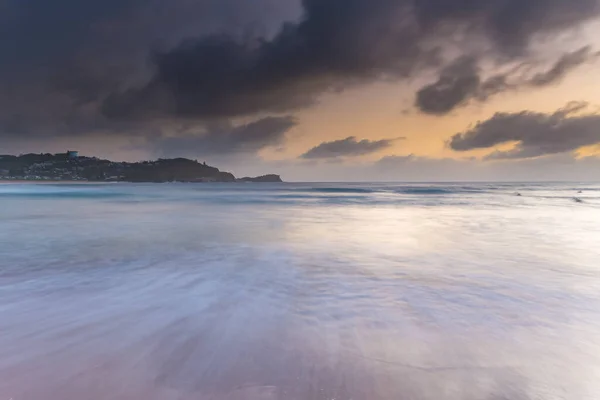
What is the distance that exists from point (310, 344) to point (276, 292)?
7.23ft

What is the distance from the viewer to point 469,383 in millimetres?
3211

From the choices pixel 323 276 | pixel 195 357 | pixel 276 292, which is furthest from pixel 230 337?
pixel 323 276

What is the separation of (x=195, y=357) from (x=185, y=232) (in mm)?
11389

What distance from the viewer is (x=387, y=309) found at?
5.22m

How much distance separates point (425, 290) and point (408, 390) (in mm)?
3414

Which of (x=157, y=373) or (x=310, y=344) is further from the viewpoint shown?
(x=310, y=344)

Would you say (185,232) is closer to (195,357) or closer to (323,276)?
(323,276)

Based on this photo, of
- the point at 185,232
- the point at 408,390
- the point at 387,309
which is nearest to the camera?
the point at 408,390

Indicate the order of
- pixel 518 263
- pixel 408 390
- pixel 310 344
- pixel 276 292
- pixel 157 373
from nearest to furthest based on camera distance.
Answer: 1. pixel 408 390
2. pixel 157 373
3. pixel 310 344
4. pixel 276 292
5. pixel 518 263

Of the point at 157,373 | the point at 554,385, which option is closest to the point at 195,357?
the point at 157,373

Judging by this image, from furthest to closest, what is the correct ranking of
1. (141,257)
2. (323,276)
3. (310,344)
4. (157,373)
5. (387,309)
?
(141,257)
(323,276)
(387,309)
(310,344)
(157,373)

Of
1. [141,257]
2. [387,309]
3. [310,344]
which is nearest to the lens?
→ [310,344]

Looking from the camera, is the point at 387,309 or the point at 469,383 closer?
the point at 469,383

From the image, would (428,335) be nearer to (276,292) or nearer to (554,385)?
(554,385)
